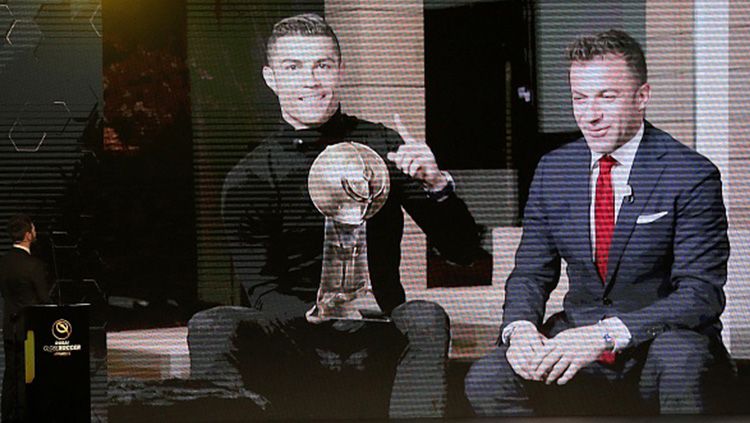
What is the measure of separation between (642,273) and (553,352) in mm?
687

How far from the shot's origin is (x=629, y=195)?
7086 mm

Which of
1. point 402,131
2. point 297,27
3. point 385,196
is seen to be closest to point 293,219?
point 385,196

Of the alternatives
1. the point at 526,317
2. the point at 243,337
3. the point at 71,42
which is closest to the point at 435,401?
the point at 526,317

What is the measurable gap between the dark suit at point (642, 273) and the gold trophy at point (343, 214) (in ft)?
2.76

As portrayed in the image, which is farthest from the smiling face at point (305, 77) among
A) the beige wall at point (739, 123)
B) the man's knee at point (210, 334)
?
the beige wall at point (739, 123)

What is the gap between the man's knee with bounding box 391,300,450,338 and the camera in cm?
712

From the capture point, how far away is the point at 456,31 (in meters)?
7.11

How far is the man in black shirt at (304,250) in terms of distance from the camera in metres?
7.12

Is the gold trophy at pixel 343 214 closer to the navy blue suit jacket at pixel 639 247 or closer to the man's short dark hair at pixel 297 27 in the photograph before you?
the man's short dark hair at pixel 297 27

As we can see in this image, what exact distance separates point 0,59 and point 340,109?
1.98 meters

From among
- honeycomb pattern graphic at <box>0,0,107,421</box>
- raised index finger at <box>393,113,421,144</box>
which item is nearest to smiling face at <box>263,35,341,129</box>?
raised index finger at <box>393,113,421,144</box>

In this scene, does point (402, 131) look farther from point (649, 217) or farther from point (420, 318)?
point (649, 217)

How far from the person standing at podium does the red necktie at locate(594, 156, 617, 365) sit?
313 centimetres

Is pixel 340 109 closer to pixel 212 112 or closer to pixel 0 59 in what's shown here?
pixel 212 112
